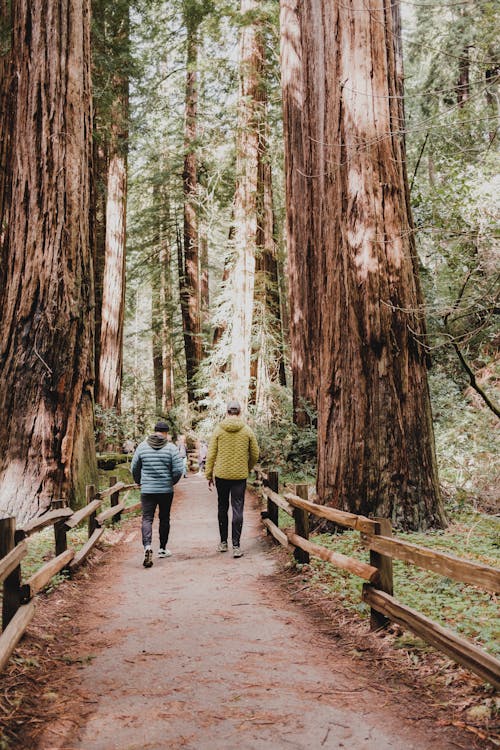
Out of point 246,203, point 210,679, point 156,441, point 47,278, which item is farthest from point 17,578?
point 246,203

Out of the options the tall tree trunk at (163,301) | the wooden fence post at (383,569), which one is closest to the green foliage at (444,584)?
the wooden fence post at (383,569)

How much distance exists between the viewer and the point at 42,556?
24.1 feet

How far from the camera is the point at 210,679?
13.3ft

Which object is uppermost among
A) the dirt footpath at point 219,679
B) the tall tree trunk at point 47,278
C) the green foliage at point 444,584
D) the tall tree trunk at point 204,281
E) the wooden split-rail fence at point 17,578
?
the tall tree trunk at point 204,281

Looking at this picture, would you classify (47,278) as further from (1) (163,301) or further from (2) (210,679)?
(1) (163,301)

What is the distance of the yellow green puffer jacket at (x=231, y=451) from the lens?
8094mm

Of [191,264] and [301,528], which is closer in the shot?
[301,528]

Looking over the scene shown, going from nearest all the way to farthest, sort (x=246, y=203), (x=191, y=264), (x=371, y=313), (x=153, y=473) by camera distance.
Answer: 1. (x=371, y=313)
2. (x=153, y=473)
3. (x=246, y=203)
4. (x=191, y=264)

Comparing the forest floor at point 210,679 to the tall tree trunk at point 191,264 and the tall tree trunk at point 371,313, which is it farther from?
the tall tree trunk at point 191,264

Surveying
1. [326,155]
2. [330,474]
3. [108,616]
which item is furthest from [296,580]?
[326,155]

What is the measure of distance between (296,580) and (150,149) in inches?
867

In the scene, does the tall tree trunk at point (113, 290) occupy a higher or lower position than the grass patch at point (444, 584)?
higher

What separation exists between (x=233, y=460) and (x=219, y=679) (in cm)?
415

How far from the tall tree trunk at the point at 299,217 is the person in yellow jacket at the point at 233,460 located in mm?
6055
